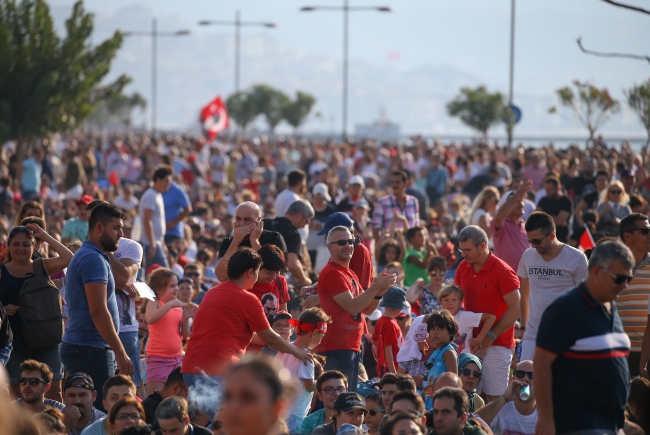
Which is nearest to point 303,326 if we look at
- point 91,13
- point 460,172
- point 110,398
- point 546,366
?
point 110,398

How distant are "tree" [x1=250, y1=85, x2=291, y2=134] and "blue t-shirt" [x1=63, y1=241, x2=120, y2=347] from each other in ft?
216

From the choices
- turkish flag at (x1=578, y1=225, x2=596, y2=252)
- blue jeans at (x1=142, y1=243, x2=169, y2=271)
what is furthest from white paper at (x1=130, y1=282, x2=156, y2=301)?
turkish flag at (x1=578, y1=225, x2=596, y2=252)

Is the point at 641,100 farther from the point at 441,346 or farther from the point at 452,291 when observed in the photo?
the point at 441,346

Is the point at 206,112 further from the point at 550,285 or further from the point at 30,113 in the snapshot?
the point at 550,285

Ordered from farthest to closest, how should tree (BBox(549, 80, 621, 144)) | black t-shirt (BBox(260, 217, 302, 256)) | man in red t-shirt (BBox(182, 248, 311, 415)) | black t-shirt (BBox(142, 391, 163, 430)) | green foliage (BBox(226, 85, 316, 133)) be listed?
green foliage (BBox(226, 85, 316, 133)) → tree (BBox(549, 80, 621, 144)) → black t-shirt (BBox(260, 217, 302, 256)) → black t-shirt (BBox(142, 391, 163, 430)) → man in red t-shirt (BBox(182, 248, 311, 415))

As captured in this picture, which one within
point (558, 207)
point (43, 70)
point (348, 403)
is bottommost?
point (348, 403)

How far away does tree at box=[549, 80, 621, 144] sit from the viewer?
30.2 metres

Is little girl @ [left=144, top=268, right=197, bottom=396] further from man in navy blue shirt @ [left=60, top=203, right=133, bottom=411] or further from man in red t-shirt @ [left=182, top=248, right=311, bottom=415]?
man in red t-shirt @ [left=182, top=248, right=311, bottom=415]

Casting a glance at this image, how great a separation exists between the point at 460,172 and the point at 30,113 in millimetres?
11024

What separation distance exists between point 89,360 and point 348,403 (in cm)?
192

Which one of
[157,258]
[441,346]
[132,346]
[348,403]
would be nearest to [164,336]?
[132,346]

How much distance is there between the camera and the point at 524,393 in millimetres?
6812

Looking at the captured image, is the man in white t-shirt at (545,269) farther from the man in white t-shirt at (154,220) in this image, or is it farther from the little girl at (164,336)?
the man in white t-shirt at (154,220)

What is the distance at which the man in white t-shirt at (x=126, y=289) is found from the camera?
758 centimetres
